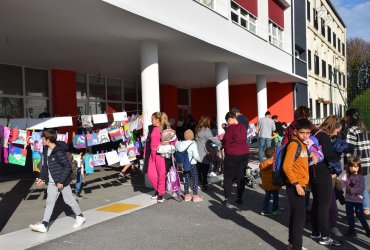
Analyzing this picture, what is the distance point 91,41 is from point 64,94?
16.9 feet

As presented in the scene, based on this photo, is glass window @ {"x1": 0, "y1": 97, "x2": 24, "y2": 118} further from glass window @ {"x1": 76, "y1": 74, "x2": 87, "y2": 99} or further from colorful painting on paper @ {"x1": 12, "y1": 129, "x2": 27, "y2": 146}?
colorful painting on paper @ {"x1": 12, "y1": 129, "x2": 27, "y2": 146}

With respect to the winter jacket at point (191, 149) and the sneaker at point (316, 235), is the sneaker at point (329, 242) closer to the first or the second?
the sneaker at point (316, 235)

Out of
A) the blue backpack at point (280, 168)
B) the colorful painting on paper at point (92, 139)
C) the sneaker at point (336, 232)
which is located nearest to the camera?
the blue backpack at point (280, 168)

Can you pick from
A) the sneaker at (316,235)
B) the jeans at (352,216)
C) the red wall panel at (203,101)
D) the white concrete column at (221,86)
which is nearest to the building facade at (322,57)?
the red wall panel at (203,101)

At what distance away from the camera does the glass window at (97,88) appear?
1684 cm

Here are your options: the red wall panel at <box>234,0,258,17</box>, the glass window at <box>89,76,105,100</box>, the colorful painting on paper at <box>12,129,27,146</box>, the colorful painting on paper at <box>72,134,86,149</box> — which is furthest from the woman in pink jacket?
the glass window at <box>89,76,105,100</box>

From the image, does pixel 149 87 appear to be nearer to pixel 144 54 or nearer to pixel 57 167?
pixel 144 54

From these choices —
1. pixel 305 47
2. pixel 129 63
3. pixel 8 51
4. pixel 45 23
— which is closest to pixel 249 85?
pixel 305 47

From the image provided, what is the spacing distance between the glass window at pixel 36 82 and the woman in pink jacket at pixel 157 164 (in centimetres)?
774

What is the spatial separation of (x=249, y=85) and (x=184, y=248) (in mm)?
19314

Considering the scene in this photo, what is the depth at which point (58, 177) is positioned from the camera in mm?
5852

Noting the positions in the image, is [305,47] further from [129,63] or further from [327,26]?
[129,63]

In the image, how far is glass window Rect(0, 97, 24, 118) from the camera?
12.9 metres

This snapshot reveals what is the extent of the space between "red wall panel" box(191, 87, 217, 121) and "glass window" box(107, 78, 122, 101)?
7488 millimetres
